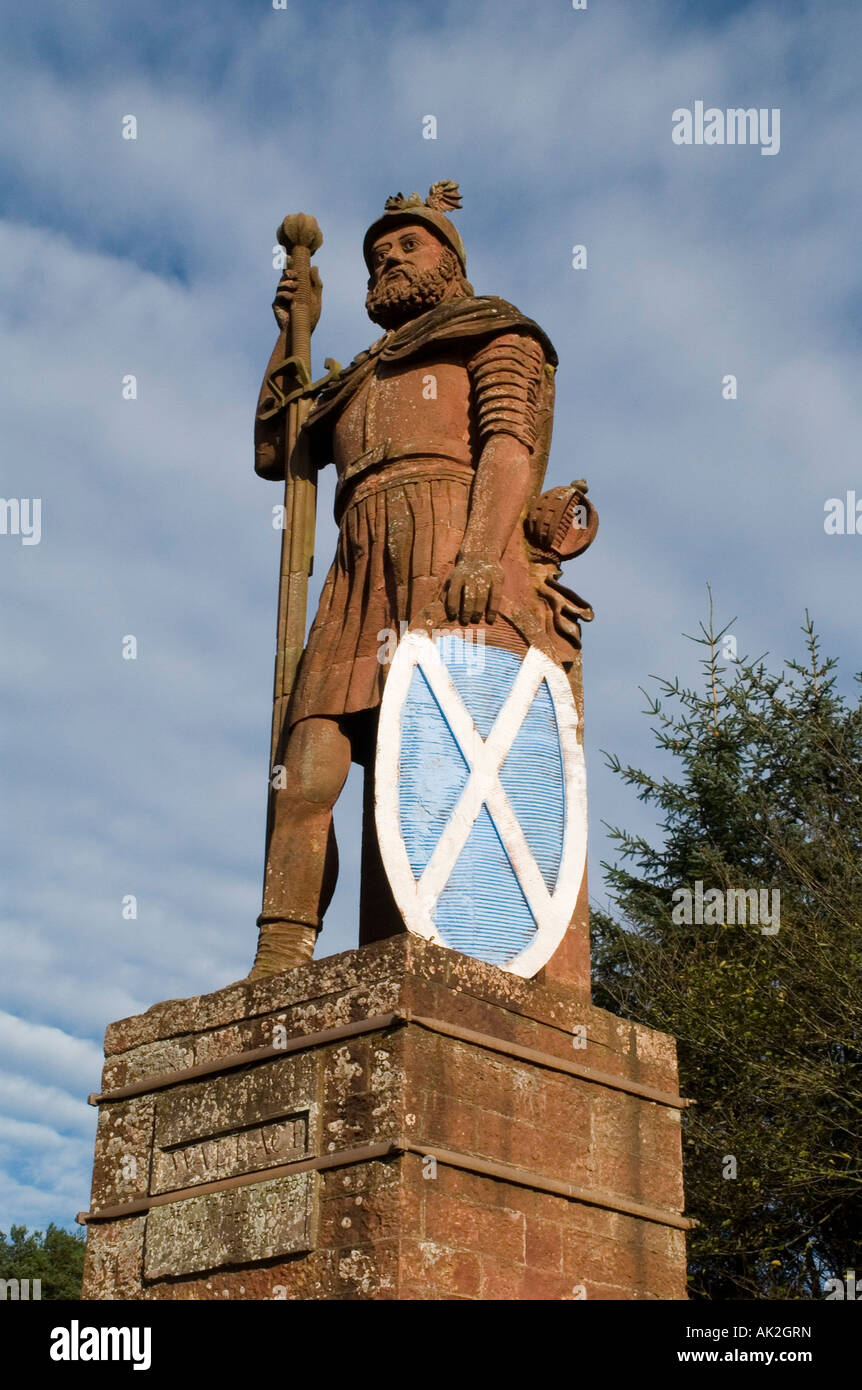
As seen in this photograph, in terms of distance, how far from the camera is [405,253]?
8.03 metres

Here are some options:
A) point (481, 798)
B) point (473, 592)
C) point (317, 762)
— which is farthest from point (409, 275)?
point (481, 798)

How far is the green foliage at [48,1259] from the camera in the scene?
21516 millimetres

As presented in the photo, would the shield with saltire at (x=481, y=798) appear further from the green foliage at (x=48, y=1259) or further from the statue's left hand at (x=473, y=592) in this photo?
the green foliage at (x=48, y=1259)

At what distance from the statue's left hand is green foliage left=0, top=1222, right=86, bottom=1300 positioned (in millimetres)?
16206

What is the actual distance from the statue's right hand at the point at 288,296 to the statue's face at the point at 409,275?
795 mm

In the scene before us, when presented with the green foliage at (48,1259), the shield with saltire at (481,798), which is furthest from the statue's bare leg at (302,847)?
the green foliage at (48,1259)

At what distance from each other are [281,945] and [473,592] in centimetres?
157

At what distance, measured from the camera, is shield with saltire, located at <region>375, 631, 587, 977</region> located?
6.45 metres

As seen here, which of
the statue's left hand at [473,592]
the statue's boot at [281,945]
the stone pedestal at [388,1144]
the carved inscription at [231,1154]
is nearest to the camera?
the stone pedestal at [388,1144]

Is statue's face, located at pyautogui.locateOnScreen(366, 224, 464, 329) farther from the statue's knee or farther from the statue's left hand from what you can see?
the statue's knee

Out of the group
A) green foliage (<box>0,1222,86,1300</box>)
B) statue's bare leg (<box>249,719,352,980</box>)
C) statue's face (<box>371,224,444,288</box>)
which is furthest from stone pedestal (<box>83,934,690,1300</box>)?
green foliage (<box>0,1222,86,1300</box>)

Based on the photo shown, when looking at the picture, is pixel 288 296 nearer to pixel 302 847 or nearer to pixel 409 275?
pixel 409 275
